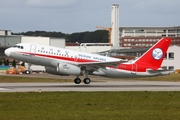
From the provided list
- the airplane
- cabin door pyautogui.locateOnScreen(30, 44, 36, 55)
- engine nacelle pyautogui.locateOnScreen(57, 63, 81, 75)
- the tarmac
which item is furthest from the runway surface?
cabin door pyautogui.locateOnScreen(30, 44, 36, 55)

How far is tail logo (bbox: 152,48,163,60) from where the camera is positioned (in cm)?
4778

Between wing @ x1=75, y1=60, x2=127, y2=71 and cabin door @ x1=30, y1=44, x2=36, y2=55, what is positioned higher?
cabin door @ x1=30, y1=44, x2=36, y2=55

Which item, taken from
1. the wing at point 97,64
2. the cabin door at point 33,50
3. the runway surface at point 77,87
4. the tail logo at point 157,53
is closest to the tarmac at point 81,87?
the runway surface at point 77,87

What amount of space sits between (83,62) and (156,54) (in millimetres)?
8371

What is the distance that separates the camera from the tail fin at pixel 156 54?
157ft

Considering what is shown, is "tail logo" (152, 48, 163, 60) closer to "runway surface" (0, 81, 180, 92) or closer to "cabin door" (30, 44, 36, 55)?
"runway surface" (0, 81, 180, 92)

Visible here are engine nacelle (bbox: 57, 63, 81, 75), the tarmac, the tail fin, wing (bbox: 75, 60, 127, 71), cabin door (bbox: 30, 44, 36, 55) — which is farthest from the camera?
the tail fin

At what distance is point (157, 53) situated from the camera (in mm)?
47844

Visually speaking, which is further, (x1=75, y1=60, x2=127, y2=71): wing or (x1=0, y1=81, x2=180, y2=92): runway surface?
(x1=75, y1=60, x2=127, y2=71): wing
